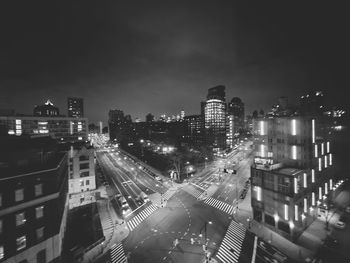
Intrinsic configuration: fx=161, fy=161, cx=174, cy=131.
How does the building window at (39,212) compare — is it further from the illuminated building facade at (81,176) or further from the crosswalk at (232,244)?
the crosswalk at (232,244)

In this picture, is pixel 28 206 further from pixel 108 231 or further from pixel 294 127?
pixel 294 127

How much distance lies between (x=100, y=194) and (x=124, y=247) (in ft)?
84.7

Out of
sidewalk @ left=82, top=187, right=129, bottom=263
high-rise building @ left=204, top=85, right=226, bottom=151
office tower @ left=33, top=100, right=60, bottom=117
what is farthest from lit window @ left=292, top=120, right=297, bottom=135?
office tower @ left=33, top=100, right=60, bottom=117

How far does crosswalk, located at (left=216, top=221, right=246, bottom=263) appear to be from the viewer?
77.8 ft

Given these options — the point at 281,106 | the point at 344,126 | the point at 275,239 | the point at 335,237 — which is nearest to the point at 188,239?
the point at 275,239

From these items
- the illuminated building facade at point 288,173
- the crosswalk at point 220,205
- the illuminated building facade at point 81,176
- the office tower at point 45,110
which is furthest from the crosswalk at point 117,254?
the office tower at point 45,110

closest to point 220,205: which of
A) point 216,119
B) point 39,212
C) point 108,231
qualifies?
point 108,231

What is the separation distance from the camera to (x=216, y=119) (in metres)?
142

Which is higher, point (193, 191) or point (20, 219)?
point (20, 219)

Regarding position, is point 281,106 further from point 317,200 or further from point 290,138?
point 317,200

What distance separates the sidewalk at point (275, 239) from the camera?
23859 millimetres

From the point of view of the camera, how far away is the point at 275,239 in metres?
27.4

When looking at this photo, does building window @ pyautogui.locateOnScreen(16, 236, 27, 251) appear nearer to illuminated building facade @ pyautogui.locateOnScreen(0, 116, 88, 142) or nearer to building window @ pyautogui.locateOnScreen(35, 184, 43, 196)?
building window @ pyautogui.locateOnScreen(35, 184, 43, 196)

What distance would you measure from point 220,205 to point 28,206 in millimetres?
37069
